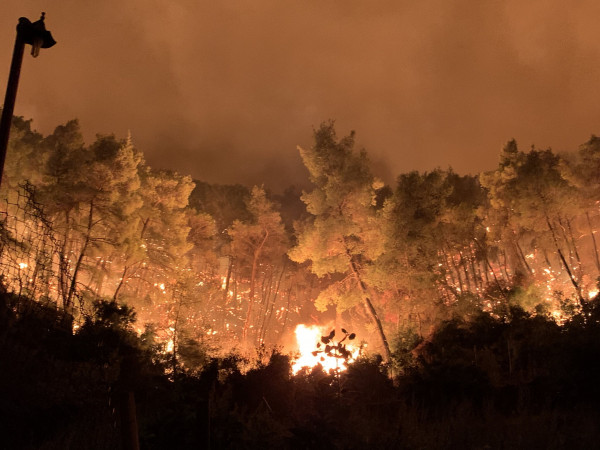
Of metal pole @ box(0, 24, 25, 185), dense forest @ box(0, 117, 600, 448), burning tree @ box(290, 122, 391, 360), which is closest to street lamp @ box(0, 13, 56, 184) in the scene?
metal pole @ box(0, 24, 25, 185)

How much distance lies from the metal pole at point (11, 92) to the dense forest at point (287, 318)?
1.29 metres

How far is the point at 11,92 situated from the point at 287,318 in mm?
29912

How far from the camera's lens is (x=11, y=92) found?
5434 millimetres

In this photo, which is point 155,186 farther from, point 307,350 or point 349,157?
point 307,350

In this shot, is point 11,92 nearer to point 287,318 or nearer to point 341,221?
point 341,221

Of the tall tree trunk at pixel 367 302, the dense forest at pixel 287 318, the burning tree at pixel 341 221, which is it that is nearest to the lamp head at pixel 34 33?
the dense forest at pixel 287 318

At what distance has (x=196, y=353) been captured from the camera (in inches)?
517

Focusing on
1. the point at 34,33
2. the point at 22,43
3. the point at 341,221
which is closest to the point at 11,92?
the point at 22,43

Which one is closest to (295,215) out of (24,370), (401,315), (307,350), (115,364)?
(307,350)

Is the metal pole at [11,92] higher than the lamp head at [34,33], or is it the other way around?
the lamp head at [34,33]

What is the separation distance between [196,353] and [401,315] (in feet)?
33.3

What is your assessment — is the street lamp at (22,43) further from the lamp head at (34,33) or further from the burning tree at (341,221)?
the burning tree at (341,221)

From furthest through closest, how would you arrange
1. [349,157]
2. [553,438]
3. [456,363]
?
[349,157] → [456,363] → [553,438]

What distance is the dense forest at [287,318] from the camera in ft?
19.9
